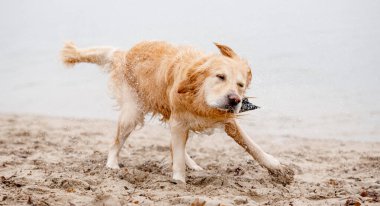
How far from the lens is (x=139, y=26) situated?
2588cm

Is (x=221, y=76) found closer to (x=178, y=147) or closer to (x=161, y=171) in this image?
(x=178, y=147)

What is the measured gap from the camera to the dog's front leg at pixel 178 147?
4.86 m

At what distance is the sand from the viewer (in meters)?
3.86

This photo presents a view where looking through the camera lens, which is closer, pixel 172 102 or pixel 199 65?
pixel 199 65

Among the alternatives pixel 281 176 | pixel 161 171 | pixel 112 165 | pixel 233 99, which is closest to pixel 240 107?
pixel 233 99

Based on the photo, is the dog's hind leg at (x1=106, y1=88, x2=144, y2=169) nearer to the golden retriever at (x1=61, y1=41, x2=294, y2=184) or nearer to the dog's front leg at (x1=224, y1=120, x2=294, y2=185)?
the golden retriever at (x1=61, y1=41, x2=294, y2=184)

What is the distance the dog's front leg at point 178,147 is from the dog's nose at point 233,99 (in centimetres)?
78

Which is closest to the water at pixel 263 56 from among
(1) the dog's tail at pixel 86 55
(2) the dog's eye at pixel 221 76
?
(1) the dog's tail at pixel 86 55

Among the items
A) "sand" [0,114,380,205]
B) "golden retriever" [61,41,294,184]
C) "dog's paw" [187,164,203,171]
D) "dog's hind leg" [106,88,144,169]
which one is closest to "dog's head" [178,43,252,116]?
"golden retriever" [61,41,294,184]

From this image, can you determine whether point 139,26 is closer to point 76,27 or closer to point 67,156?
point 76,27

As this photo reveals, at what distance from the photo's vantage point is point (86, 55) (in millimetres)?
6430

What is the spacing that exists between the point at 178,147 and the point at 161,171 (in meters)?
0.82

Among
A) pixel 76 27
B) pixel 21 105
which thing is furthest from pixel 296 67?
pixel 76 27

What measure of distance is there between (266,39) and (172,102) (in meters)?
12.7
